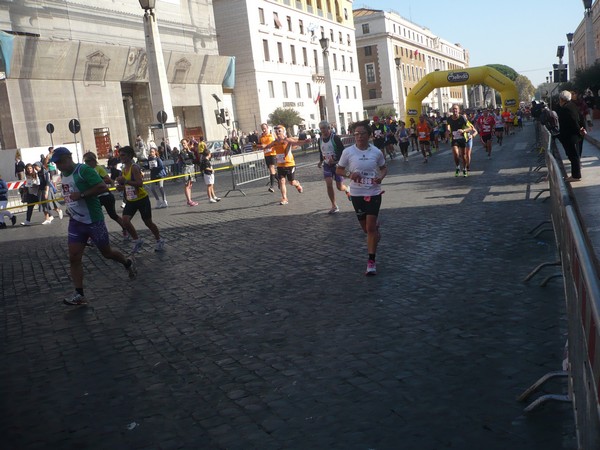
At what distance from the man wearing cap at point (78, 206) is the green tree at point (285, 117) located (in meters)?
46.2

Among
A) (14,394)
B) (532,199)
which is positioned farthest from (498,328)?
(532,199)

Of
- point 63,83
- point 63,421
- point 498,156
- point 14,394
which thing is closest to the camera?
point 63,421

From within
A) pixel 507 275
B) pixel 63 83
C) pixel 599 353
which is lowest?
pixel 507 275

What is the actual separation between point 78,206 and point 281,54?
53.1 meters

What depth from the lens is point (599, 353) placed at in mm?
2361

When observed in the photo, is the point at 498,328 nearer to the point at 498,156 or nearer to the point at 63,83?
the point at 498,156

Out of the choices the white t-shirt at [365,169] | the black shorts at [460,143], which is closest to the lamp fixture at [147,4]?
the black shorts at [460,143]

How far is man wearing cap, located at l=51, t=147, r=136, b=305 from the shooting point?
7496 millimetres

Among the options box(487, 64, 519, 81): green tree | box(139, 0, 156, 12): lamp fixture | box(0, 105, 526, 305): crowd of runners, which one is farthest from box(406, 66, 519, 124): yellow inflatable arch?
box(487, 64, 519, 81): green tree

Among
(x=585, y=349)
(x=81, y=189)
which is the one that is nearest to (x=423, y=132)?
(x=81, y=189)

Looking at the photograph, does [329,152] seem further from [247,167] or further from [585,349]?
[585,349]

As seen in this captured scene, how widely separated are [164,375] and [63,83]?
34.6m

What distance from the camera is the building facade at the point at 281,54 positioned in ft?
177

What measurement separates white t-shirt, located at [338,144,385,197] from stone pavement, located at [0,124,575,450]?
0.90 metres
